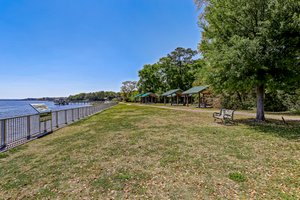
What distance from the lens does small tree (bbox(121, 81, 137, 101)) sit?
7438 cm

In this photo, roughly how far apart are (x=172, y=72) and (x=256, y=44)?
45.3 meters

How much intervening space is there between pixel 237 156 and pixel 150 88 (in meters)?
55.2

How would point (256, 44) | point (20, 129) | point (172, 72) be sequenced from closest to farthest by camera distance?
point (20, 129), point (256, 44), point (172, 72)

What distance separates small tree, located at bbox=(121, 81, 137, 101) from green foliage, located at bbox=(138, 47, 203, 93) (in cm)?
1625

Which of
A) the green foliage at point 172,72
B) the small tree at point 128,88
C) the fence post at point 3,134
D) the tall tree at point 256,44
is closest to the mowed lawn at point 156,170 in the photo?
the fence post at point 3,134

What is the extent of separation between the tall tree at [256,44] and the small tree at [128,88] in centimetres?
6450

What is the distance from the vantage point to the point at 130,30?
20719mm

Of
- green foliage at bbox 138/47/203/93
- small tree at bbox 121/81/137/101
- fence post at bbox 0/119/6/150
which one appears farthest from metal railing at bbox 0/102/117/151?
small tree at bbox 121/81/137/101

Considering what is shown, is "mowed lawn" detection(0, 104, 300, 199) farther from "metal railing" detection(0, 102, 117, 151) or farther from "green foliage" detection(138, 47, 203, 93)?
"green foliage" detection(138, 47, 203, 93)

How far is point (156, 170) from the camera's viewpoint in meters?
4.02

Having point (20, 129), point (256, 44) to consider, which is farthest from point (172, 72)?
point (20, 129)

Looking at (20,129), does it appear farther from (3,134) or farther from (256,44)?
(256,44)

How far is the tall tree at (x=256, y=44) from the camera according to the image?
8.25m

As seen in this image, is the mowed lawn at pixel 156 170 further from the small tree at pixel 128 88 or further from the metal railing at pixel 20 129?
the small tree at pixel 128 88
